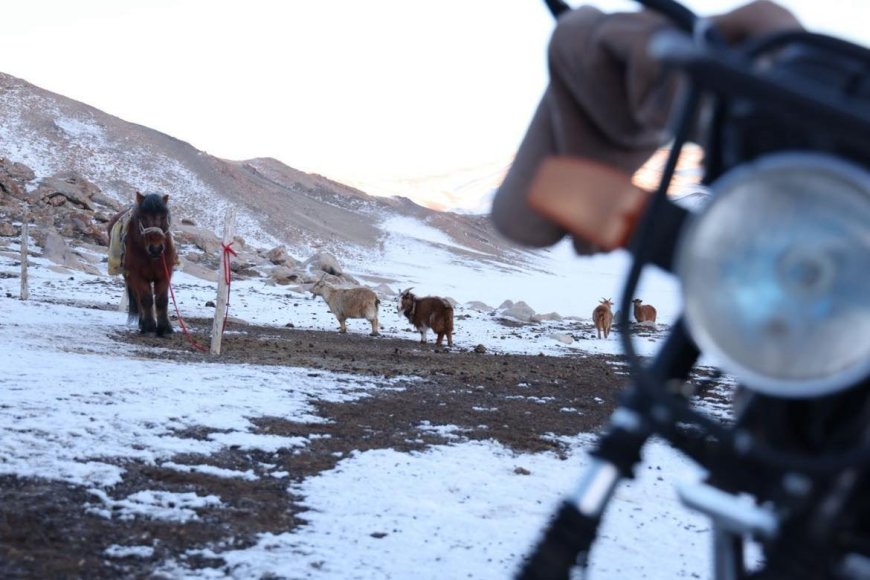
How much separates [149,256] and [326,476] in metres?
7.67

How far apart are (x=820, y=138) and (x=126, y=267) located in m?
11.9

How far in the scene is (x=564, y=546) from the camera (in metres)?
1.22

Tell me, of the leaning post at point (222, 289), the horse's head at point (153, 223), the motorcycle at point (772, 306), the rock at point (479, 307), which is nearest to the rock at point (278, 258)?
the rock at point (479, 307)

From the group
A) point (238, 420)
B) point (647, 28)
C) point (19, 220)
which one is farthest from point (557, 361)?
point (19, 220)

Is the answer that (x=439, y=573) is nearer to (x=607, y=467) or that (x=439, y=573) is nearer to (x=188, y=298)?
(x=607, y=467)

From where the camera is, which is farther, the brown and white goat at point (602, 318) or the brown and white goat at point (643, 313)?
the brown and white goat at point (643, 313)

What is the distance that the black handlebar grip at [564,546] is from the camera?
1.22 meters

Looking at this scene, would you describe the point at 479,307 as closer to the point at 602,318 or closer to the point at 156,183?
the point at 602,318

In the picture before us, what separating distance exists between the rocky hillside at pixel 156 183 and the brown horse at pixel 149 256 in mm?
28560

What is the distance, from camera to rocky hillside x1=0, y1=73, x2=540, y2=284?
45.8 metres

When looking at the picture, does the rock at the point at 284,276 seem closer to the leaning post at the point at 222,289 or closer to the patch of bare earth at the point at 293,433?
the patch of bare earth at the point at 293,433

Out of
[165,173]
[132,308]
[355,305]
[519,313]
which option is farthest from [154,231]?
[165,173]

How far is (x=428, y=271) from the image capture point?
240 feet

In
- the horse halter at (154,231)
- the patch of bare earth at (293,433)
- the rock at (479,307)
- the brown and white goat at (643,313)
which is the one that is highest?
the horse halter at (154,231)
